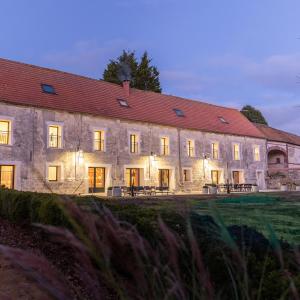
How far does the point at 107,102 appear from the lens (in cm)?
2402

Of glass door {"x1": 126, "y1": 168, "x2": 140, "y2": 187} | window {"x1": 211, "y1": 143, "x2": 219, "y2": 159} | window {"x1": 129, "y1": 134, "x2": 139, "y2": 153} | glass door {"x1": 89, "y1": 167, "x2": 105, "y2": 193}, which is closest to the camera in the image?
glass door {"x1": 89, "y1": 167, "x2": 105, "y2": 193}

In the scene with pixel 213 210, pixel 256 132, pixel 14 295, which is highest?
pixel 256 132

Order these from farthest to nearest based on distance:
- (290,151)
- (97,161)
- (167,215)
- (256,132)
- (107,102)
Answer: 1. (290,151)
2. (256,132)
3. (107,102)
4. (97,161)
5. (167,215)

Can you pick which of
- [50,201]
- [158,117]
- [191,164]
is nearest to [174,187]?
[191,164]

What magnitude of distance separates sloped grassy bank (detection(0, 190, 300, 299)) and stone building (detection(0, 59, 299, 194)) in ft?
44.5

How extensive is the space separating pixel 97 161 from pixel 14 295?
60.2 feet

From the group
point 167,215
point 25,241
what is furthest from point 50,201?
point 167,215

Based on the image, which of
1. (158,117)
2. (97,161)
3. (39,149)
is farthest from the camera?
(158,117)

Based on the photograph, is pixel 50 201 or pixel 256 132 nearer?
pixel 50 201

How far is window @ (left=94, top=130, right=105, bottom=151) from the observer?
22.2 meters

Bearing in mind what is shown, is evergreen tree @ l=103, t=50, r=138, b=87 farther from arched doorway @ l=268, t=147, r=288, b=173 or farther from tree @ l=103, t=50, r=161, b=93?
arched doorway @ l=268, t=147, r=288, b=173

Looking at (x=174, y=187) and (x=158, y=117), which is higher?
(x=158, y=117)

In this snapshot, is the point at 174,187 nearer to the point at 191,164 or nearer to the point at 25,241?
the point at 191,164

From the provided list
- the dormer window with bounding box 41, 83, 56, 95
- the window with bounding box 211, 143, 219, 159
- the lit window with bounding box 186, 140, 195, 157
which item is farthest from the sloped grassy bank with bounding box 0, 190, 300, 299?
the window with bounding box 211, 143, 219, 159
